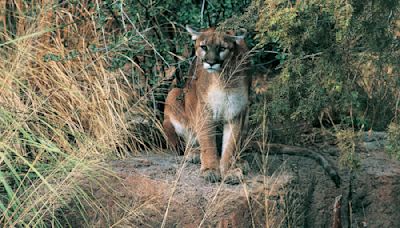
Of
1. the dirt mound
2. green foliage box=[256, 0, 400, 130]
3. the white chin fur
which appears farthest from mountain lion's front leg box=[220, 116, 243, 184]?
the white chin fur

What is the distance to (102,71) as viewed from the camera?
24.3ft

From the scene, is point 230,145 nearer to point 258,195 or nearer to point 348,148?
point 258,195

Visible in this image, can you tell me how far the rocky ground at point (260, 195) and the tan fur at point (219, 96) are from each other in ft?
0.67

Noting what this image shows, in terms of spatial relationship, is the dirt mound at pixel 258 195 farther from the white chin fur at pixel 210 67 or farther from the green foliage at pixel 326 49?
the white chin fur at pixel 210 67

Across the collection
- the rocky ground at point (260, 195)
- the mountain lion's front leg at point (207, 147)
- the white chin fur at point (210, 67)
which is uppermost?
the white chin fur at point (210, 67)

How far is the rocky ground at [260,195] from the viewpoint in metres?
5.92

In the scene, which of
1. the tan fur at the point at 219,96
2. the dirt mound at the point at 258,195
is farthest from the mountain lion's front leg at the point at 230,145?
the dirt mound at the point at 258,195

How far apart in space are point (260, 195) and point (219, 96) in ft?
3.23

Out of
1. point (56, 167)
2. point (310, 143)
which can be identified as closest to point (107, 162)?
point (56, 167)

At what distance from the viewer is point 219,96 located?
663cm

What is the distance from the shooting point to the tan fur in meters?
6.48

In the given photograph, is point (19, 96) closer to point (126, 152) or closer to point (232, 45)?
point (126, 152)

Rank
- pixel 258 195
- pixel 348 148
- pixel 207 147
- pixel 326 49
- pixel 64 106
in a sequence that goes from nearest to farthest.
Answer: pixel 258 195
pixel 326 49
pixel 348 148
pixel 207 147
pixel 64 106

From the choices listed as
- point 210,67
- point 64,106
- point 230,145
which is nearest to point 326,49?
point 210,67
